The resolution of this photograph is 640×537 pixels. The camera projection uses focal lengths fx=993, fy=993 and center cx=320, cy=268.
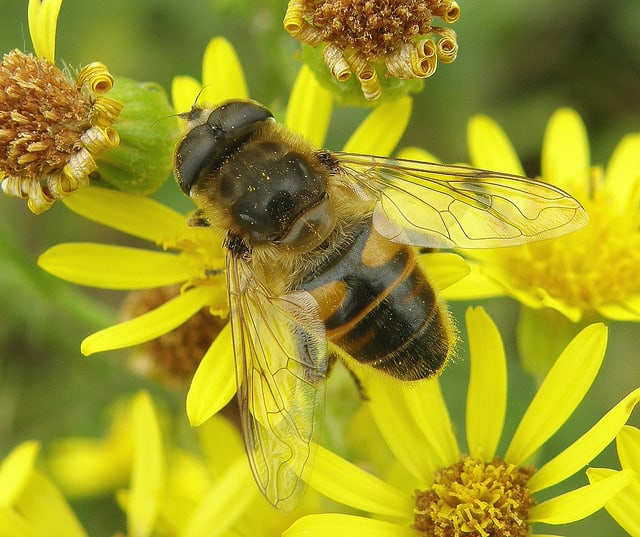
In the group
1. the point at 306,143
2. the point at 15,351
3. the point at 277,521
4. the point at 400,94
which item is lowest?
the point at 15,351

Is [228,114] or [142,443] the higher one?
[228,114]

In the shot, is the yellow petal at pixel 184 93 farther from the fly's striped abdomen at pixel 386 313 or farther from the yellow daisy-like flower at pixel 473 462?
the yellow daisy-like flower at pixel 473 462

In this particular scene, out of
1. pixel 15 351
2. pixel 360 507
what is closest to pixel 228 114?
pixel 360 507

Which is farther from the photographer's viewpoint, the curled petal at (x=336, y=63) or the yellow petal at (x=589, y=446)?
the curled petal at (x=336, y=63)

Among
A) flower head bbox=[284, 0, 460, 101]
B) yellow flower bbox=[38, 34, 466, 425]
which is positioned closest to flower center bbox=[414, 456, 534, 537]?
yellow flower bbox=[38, 34, 466, 425]

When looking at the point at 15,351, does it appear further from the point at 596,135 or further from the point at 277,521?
the point at 596,135

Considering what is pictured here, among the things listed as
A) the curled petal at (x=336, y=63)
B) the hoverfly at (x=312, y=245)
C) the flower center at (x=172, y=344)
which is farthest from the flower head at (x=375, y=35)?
the flower center at (x=172, y=344)
